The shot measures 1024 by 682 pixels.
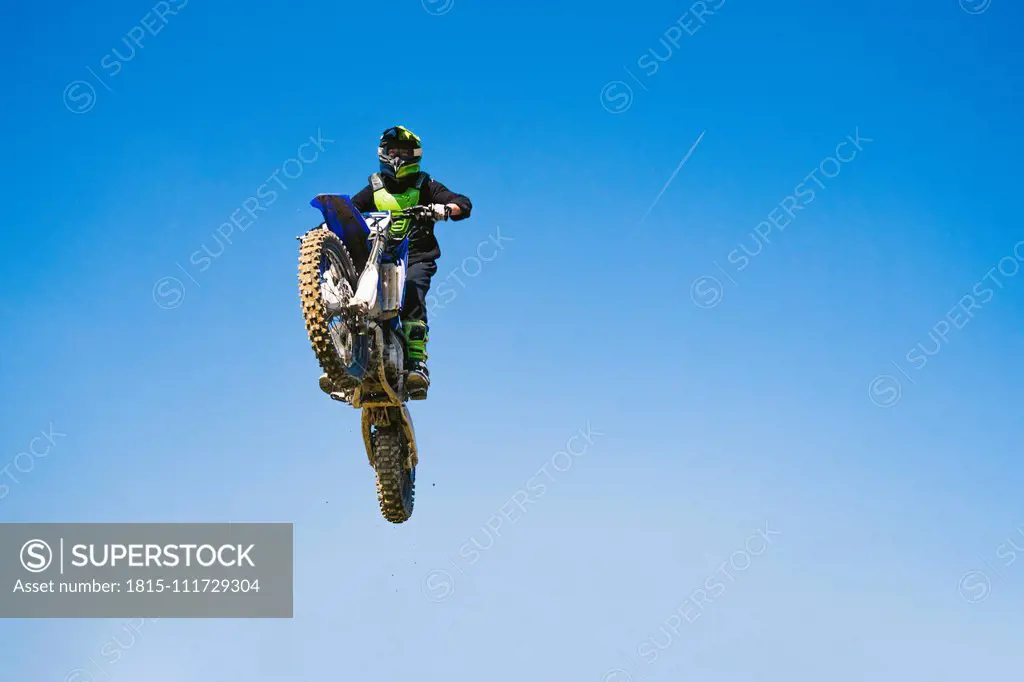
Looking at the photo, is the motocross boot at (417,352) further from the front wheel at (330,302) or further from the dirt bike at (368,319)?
the front wheel at (330,302)

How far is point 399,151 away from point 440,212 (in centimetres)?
94

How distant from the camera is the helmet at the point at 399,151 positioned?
14062 millimetres

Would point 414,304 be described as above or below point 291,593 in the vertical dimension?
above

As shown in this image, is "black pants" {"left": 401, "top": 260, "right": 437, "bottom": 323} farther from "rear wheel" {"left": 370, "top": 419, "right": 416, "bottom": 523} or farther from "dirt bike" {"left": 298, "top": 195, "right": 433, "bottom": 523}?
"rear wheel" {"left": 370, "top": 419, "right": 416, "bottom": 523}

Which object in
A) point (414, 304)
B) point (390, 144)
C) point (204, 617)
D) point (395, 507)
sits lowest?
point (204, 617)

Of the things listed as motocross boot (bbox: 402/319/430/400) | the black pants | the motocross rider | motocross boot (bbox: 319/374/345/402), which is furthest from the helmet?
motocross boot (bbox: 319/374/345/402)

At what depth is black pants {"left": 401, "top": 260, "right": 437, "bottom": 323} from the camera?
14062 millimetres

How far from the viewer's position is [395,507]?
1507cm

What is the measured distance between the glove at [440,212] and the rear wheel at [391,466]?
2.62m

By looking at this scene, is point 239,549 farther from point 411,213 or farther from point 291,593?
point 411,213

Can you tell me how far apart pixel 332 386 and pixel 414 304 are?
1.63 m

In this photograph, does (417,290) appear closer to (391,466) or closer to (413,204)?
(413,204)

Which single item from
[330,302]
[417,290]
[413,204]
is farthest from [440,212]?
[330,302]

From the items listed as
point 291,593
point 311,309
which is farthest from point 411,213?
point 291,593
